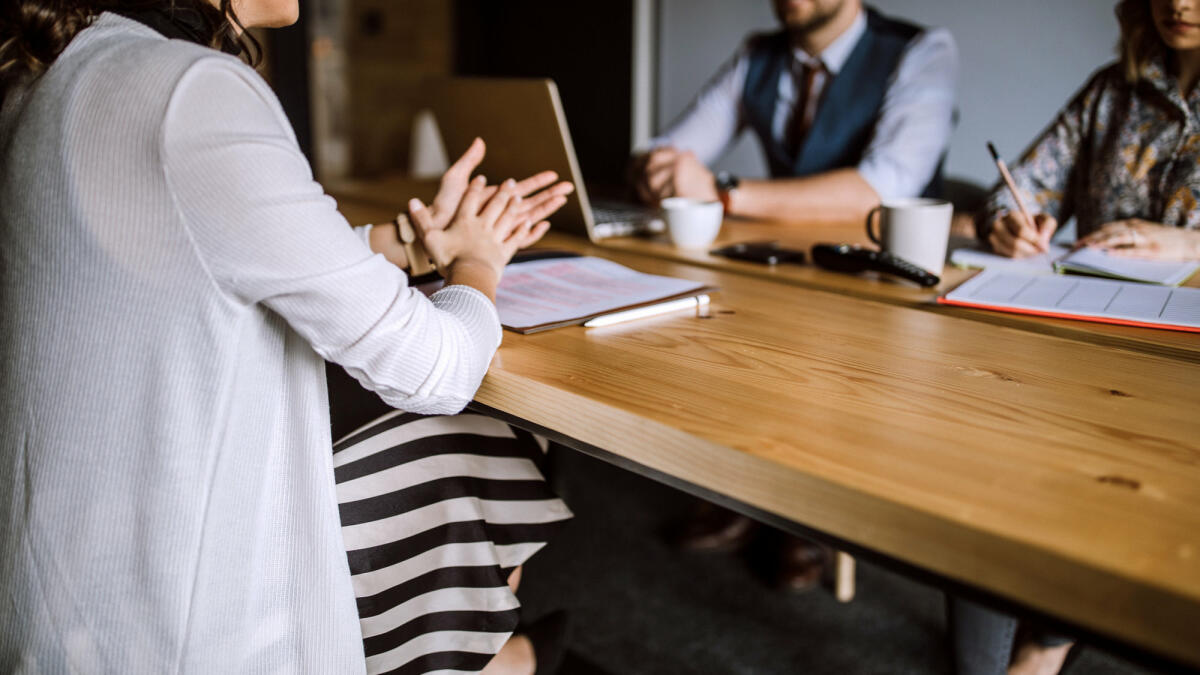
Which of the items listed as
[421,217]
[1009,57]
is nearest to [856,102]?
[1009,57]

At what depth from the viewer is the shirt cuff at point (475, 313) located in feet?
2.49

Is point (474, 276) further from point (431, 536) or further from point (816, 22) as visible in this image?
point (816, 22)

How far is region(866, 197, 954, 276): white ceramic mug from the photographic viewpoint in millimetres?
1117

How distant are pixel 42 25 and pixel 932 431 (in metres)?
0.79

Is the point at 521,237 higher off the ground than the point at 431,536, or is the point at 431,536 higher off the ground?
the point at 521,237

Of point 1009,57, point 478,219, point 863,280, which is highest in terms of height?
point 1009,57

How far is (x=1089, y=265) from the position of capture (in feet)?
3.65

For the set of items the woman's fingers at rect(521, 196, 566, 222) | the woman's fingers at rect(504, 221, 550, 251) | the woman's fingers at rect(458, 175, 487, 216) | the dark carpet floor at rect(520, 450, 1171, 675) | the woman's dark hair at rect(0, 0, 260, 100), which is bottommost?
the dark carpet floor at rect(520, 450, 1171, 675)

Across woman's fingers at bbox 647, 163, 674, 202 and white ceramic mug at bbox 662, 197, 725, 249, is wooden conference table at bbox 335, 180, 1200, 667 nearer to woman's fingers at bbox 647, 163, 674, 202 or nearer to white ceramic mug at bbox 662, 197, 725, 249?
white ceramic mug at bbox 662, 197, 725, 249

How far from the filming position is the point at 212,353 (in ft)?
2.15

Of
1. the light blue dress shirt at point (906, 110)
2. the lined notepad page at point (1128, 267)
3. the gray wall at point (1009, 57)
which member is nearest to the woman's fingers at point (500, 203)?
the lined notepad page at point (1128, 267)

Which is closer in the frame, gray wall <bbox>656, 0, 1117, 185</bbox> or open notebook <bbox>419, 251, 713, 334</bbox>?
open notebook <bbox>419, 251, 713, 334</bbox>

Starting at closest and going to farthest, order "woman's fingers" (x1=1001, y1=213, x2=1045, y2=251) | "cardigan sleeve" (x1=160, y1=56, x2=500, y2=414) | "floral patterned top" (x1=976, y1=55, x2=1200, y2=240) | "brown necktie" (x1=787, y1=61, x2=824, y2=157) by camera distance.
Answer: "cardigan sleeve" (x1=160, y1=56, x2=500, y2=414)
"woman's fingers" (x1=1001, y1=213, x2=1045, y2=251)
"floral patterned top" (x1=976, y1=55, x2=1200, y2=240)
"brown necktie" (x1=787, y1=61, x2=824, y2=157)

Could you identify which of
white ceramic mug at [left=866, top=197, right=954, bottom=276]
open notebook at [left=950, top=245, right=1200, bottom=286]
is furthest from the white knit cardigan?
open notebook at [left=950, top=245, right=1200, bottom=286]
